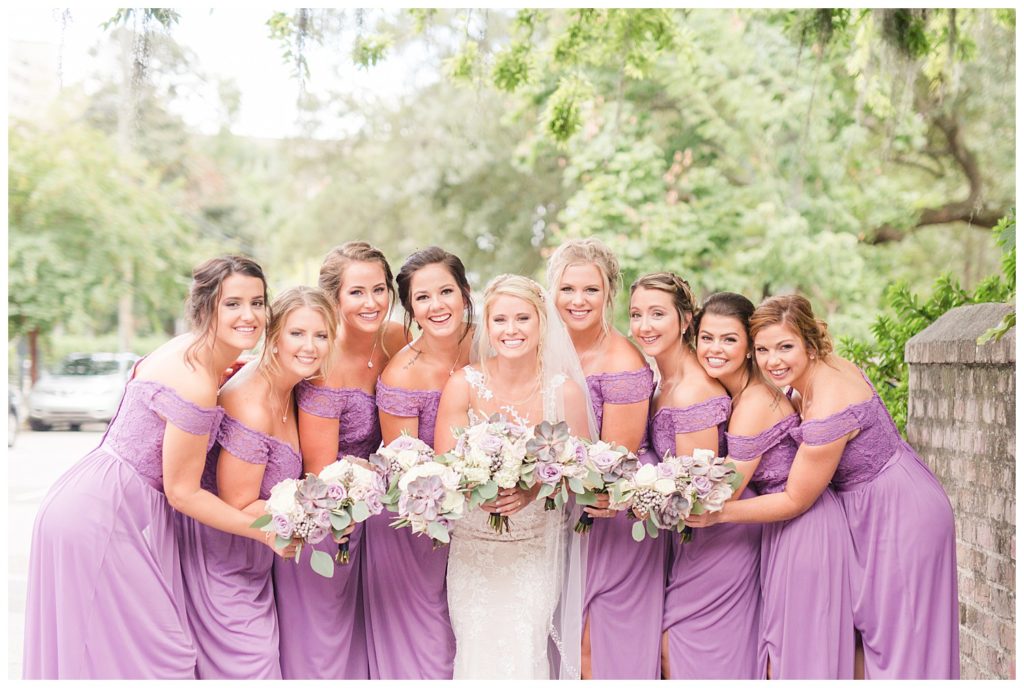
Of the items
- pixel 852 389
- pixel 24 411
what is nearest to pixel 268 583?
pixel 852 389

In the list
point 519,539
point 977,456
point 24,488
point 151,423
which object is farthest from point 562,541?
point 24,488

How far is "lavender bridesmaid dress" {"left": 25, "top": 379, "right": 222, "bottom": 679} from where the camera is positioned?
4.13 meters

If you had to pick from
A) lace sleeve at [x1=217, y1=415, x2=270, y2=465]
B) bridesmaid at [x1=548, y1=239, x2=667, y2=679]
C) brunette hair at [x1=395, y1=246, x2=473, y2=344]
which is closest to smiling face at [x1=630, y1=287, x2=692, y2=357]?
bridesmaid at [x1=548, y1=239, x2=667, y2=679]

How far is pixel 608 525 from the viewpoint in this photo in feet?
15.7

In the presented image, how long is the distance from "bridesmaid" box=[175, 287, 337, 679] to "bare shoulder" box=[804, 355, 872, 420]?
228 cm

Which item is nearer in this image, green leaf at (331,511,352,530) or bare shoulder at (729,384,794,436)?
green leaf at (331,511,352,530)

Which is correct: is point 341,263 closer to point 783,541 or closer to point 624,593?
point 624,593

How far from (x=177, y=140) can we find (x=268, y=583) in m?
29.5

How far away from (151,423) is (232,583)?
2.77ft

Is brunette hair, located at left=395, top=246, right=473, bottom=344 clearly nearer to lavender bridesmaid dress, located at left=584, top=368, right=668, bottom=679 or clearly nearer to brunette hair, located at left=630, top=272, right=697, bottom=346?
lavender bridesmaid dress, located at left=584, top=368, right=668, bottom=679

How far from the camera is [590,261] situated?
491 centimetres

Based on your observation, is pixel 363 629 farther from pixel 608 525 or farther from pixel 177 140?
pixel 177 140

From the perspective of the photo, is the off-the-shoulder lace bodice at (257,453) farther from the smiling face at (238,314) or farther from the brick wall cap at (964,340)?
the brick wall cap at (964,340)

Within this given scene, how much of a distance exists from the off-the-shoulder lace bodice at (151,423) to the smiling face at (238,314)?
0.32 m
